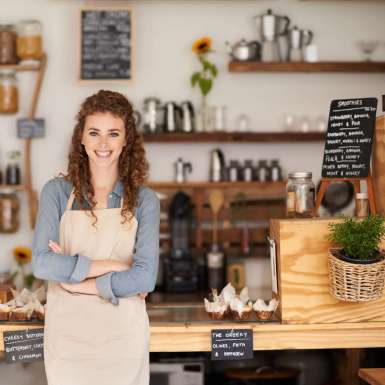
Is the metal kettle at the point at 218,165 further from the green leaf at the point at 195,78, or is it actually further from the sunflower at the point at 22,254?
the sunflower at the point at 22,254

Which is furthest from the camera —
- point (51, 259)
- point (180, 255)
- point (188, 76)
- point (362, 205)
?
point (188, 76)

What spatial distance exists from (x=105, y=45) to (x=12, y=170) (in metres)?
0.99

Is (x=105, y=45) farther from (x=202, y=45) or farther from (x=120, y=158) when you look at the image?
(x=120, y=158)

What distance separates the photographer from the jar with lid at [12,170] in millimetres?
4184

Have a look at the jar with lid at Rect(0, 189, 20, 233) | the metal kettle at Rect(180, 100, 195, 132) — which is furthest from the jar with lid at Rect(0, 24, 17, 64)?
the metal kettle at Rect(180, 100, 195, 132)

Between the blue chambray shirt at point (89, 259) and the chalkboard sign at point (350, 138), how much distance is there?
0.72m

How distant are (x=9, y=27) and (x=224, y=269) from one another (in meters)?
2.03

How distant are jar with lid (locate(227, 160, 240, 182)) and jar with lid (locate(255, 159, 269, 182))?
13cm

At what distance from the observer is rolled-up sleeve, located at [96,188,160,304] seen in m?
1.89

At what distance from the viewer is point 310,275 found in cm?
221

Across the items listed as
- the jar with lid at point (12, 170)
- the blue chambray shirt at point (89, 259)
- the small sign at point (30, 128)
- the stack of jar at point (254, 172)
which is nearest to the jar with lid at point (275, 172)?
the stack of jar at point (254, 172)

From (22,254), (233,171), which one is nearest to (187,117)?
(233,171)

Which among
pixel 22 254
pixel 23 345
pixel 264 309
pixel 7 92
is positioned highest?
pixel 7 92

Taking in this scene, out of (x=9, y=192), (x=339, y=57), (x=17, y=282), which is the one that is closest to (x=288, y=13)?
(x=339, y=57)
